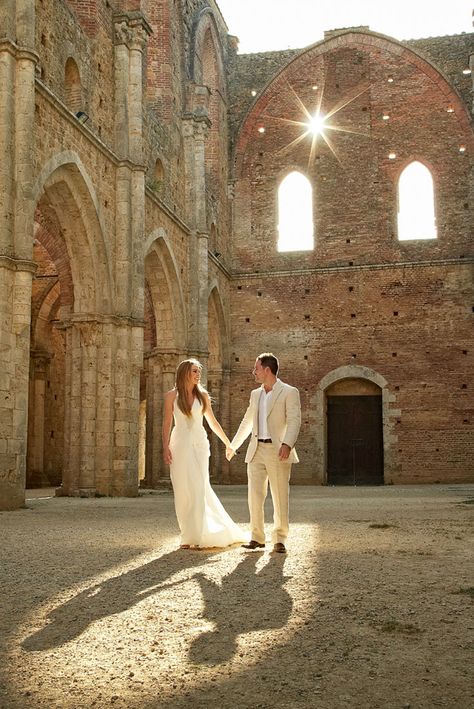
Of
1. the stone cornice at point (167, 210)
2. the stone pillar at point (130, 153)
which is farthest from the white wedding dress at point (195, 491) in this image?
the stone cornice at point (167, 210)

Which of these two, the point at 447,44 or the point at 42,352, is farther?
the point at 447,44

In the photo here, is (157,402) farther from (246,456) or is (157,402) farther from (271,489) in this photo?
(246,456)

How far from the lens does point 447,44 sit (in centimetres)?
2348

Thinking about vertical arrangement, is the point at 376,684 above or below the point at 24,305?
below

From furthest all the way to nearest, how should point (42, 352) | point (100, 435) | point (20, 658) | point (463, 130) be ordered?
point (463, 130)
point (42, 352)
point (100, 435)
point (20, 658)

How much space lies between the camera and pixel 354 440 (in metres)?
22.6

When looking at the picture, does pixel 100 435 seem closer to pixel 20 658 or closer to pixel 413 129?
pixel 20 658

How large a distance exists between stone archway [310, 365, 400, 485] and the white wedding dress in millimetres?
15803

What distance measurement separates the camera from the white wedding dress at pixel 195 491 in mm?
6227

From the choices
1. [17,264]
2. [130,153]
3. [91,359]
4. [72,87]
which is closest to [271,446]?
[17,264]

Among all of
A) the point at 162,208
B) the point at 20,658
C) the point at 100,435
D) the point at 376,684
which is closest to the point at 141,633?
the point at 20,658

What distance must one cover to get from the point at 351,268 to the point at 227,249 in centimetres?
363

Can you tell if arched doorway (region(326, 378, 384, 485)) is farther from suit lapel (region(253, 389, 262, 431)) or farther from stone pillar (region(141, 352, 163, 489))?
suit lapel (region(253, 389, 262, 431))

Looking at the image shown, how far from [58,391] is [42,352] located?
1.83 meters
